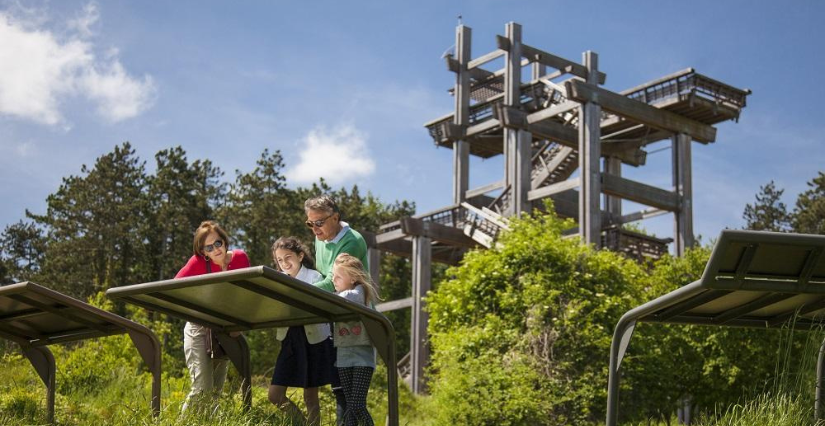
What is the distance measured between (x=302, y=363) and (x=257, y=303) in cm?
102

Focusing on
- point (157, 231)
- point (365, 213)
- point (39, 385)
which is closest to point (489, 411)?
point (39, 385)

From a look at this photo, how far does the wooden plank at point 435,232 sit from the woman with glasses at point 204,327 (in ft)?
46.5

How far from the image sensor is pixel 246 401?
5859mm

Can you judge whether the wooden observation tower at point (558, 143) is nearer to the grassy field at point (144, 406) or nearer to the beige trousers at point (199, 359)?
the grassy field at point (144, 406)

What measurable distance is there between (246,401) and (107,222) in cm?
3095

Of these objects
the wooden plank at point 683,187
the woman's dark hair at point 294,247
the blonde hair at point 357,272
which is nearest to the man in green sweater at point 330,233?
the woman's dark hair at point 294,247

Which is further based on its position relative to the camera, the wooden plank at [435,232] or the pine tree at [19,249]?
the pine tree at [19,249]

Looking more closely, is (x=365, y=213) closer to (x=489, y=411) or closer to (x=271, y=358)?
(x=271, y=358)

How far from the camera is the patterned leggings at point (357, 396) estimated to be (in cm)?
575

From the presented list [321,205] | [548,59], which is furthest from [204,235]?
[548,59]

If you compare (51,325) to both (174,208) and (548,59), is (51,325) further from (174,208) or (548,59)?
(174,208)

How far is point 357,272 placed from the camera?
593 cm

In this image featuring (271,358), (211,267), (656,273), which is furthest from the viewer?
(271,358)

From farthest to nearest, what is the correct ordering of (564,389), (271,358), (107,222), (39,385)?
Result: (107,222), (271,358), (564,389), (39,385)
